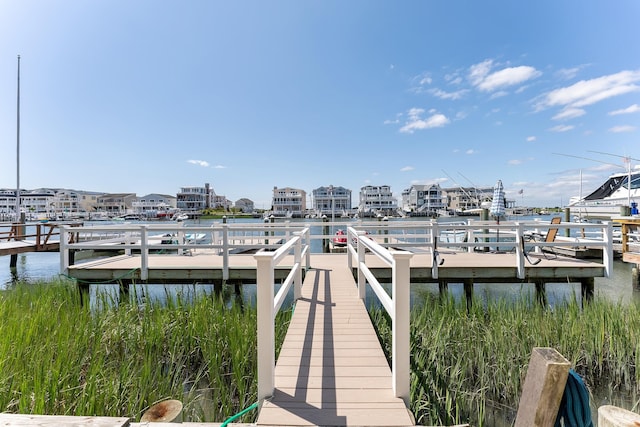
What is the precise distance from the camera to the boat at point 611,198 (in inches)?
965

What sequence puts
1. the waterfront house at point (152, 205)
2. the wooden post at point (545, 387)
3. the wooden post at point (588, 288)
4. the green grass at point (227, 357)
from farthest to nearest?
the waterfront house at point (152, 205) → the wooden post at point (588, 288) → the green grass at point (227, 357) → the wooden post at point (545, 387)

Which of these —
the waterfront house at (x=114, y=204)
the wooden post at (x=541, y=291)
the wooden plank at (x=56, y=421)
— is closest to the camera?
the wooden plank at (x=56, y=421)

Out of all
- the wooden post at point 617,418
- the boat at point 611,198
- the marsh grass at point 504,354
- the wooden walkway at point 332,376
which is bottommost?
the marsh grass at point 504,354

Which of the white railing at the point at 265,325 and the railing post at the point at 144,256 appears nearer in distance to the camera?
the white railing at the point at 265,325

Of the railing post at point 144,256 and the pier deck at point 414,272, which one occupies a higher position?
the railing post at point 144,256

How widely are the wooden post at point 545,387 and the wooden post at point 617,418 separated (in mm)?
180

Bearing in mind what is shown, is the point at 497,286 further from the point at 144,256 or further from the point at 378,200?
the point at 378,200

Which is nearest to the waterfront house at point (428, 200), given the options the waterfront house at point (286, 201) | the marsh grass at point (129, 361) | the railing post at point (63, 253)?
the waterfront house at point (286, 201)

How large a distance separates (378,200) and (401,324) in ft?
257

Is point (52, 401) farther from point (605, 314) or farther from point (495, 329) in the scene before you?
point (605, 314)

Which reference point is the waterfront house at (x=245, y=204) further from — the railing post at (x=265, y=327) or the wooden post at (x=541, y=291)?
the railing post at (x=265, y=327)

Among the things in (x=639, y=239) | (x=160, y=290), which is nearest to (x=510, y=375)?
(x=160, y=290)

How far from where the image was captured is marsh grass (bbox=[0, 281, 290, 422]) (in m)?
2.80

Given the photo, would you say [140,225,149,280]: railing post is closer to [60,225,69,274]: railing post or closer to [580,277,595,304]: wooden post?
[60,225,69,274]: railing post
